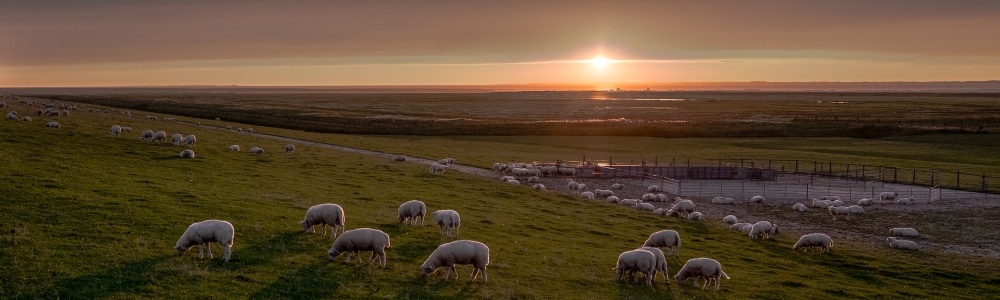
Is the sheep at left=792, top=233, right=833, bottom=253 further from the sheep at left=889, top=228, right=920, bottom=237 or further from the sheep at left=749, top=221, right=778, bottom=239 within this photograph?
the sheep at left=889, top=228, right=920, bottom=237

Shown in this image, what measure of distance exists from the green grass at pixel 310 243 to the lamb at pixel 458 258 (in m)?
0.49

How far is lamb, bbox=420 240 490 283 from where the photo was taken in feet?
63.5

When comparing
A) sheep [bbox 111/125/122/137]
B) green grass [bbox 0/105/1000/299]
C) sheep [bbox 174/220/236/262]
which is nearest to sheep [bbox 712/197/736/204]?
green grass [bbox 0/105/1000/299]

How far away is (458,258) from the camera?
63.5ft

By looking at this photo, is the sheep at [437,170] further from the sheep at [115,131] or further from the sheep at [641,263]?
the sheep at [641,263]

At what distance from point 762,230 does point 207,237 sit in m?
23.8

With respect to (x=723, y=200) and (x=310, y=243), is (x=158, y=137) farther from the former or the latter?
(x=723, y=200)

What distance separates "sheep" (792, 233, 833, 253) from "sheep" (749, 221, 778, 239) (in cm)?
242

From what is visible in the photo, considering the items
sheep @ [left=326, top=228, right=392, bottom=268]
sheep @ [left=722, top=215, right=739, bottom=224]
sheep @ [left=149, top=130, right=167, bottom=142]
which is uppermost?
sheep @ [left=149, top=130, right=167, bottom=142]

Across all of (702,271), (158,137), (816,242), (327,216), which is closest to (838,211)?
(816,242)

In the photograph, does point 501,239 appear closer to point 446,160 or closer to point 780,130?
point 446,160

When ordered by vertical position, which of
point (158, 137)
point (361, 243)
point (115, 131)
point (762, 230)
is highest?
point (115, 131)

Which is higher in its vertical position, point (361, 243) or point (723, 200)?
point (361, 243)

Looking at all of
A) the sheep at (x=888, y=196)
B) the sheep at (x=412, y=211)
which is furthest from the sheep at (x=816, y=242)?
the sheep at (x=888, y=196)
